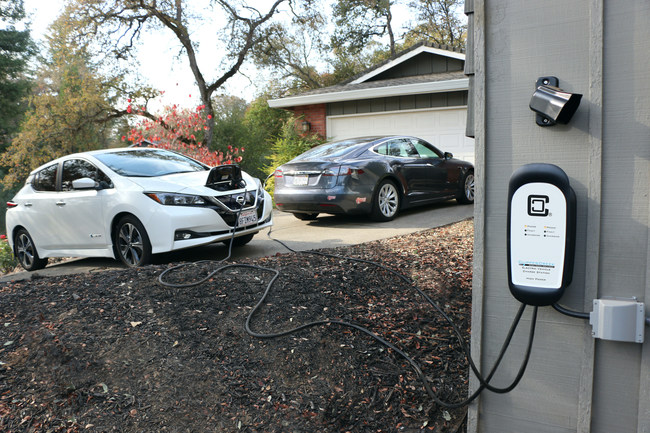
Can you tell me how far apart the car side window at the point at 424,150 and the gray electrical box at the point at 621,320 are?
7522mm

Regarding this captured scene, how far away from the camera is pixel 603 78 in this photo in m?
2.05

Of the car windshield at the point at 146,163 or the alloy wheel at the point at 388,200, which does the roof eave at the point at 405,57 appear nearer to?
the alloy wheel at the point at 388,200

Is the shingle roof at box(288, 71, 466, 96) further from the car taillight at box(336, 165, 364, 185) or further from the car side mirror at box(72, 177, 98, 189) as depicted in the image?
the car side mirror at box(72, 177, 98, 189)

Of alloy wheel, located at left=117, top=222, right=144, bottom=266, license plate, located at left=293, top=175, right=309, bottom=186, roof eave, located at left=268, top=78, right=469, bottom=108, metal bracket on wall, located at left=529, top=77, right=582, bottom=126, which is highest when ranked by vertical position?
roof eave, located at left=268, top=78, right=469, bottom=108

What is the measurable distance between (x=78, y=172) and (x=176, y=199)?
5.43 feet

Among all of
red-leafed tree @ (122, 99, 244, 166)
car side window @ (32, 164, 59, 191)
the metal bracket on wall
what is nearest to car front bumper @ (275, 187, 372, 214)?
car side window @ (32, 164, 59, 191)

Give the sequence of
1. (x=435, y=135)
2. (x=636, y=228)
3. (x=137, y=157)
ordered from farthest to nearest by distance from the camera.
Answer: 1. (x=435, y=135)
2. (x=137, y=157)
3. (x=636, y=228)

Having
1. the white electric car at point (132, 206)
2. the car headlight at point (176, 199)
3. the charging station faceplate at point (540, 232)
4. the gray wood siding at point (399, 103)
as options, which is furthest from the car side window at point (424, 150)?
the charging station faceplate at point (540, 232)

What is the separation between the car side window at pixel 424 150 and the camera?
9469 mm

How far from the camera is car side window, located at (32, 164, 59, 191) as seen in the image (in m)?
6.86

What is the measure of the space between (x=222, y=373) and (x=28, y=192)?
5547 millimetres

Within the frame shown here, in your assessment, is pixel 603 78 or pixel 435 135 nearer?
pixel 603 78

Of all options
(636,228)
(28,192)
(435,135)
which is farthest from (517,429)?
(435,135)

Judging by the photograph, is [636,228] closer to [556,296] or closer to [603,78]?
[556,296]
